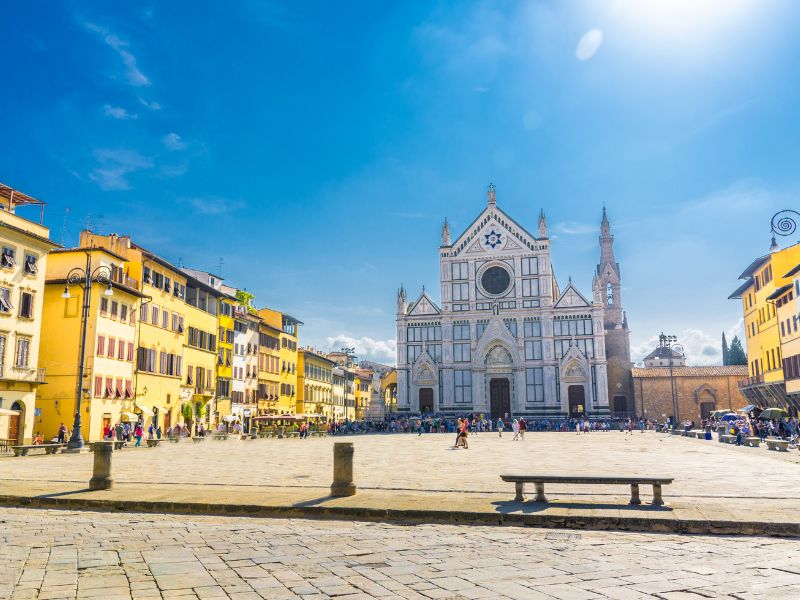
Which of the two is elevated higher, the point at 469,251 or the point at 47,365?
the point at 469,251

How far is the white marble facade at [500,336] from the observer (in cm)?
6544

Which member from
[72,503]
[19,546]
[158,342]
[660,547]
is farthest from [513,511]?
[158,342]

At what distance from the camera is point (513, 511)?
10.2 meters

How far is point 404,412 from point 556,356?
650 inches

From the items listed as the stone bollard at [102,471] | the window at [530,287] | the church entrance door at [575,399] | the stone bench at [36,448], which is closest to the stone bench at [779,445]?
the stone bollard at [102,471]

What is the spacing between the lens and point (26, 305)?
103 ft

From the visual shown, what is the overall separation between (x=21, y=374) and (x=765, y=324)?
47.2 m

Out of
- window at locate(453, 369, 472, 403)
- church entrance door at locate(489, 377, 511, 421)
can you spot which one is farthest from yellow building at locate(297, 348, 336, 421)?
church entrance door at locate(489, 377, 511, 421)

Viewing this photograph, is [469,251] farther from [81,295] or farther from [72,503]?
[72,503]

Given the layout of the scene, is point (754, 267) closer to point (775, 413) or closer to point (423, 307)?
point (775, 413)

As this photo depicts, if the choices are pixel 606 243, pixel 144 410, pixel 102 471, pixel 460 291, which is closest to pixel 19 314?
pixel 144 410

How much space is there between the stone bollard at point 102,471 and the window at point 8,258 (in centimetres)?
2097

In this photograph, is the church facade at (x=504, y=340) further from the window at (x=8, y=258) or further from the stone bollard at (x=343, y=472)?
the stone bollard at (x=343, y=472)

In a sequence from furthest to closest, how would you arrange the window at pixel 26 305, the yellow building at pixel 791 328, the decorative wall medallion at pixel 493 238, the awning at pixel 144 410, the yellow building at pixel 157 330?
1. the decorative wall medallion at pixel 493 238
2. the yellow building at pixel 157 330
3. the awning at pixel 144 410
4. the yellow building at pixel 791 328
5. the window at pixel 26 305
